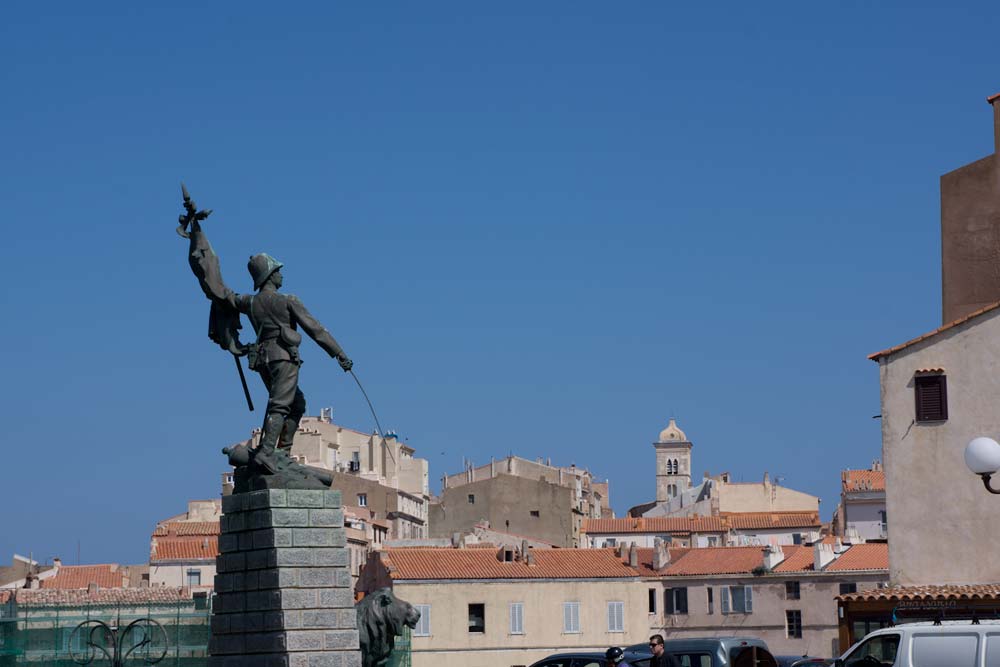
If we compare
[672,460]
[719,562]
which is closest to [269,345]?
[719,562]

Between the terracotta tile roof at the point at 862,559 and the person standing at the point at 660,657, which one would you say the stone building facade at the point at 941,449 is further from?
the terracotta tile roof at the point at 862,559

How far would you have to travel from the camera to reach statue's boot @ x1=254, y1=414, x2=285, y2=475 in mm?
18672

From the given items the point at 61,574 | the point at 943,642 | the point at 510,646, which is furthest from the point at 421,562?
the point at 943,642

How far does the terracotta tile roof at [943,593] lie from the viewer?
1358 inches

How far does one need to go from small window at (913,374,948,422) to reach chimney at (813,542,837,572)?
37.7 m

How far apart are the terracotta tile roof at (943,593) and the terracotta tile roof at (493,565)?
1382 inches

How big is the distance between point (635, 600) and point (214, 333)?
56.0 m

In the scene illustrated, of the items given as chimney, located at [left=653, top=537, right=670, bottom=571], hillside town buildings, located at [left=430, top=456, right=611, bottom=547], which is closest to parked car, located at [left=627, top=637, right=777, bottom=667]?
chimney, located at [left=653, top=537, right=670, bottom=571]

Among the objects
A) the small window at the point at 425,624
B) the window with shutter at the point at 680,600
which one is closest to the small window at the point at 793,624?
the window with shutter at the point at 680,600

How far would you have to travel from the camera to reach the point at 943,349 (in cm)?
3656

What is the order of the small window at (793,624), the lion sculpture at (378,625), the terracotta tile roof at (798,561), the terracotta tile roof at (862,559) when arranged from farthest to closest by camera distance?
the terracotta tile roof at (798,561)
the small window at (793,624)
the terracotta tile roof at (862,559)
the lion sculpture at (378,625)

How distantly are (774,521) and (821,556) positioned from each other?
101ft

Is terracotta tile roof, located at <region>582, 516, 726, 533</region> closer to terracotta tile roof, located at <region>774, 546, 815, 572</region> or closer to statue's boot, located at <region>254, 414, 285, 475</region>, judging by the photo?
terracotta tile roof, located at <region>774, 546, 815, 572</region>

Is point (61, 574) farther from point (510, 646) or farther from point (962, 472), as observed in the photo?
point (962, 472)
